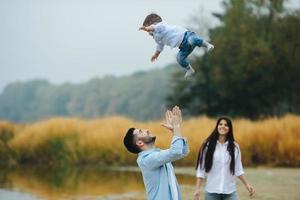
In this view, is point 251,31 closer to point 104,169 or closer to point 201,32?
point 201,32

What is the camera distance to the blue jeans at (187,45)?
559 centimetres

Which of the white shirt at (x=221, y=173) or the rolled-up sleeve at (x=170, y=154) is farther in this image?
the white shirt at (x=221, y=173)

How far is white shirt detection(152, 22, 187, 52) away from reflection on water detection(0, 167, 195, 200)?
246 inches

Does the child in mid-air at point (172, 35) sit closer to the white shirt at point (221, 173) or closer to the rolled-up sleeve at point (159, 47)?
the rolled-up sleeve at point (159, 47)

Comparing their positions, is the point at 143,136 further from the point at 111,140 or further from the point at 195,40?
the point at 111,140

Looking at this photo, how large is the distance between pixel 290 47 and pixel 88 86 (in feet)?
187

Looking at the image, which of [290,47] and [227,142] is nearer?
[227,142]

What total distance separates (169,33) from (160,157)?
126 cm

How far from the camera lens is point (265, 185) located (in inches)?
517

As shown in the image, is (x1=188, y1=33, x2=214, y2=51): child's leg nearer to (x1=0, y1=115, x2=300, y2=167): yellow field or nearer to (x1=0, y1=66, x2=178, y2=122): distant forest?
(x1=0, y1=115, x2=300, y2=167): yellow field

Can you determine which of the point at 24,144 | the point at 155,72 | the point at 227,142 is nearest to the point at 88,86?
the point at 155,72

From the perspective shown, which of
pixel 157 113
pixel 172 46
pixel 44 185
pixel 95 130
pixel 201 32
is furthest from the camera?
pixel 157 113

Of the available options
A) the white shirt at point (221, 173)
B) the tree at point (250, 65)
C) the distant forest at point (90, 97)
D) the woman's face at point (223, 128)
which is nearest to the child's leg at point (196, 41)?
the woman's face at point (223, 128)

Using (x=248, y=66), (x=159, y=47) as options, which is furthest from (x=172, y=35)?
(x=248, y=66)
